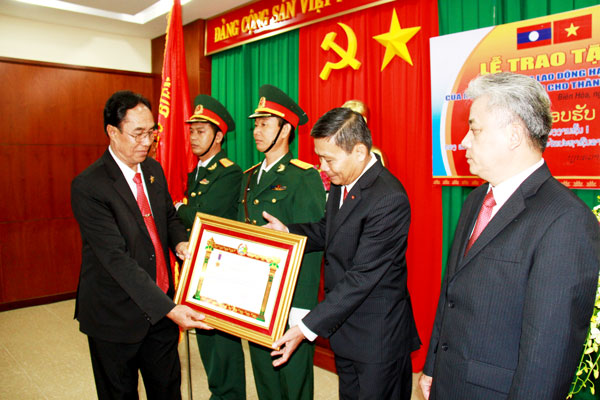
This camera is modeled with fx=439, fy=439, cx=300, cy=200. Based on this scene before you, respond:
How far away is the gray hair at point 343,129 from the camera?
64.0 inches

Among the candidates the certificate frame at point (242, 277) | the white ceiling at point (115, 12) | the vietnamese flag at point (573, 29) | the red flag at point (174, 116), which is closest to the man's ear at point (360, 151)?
the certificate frame at point (242, 277)

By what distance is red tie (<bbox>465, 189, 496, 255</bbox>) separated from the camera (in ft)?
3.99

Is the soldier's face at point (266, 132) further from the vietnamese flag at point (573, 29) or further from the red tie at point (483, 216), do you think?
the vietnamese flag at point (573, 29)

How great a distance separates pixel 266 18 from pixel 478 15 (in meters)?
2.04

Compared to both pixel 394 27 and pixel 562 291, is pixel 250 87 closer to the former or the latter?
pixel 394 27

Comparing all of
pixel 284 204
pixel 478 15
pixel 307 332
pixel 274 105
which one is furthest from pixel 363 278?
pixel 478 15

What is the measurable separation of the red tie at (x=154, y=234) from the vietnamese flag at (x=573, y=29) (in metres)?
2.20

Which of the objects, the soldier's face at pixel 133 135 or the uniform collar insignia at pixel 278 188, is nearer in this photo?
the soldier's face at pixel 133 135

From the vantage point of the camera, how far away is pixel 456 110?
2727 mm

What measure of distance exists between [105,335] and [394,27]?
270 cm

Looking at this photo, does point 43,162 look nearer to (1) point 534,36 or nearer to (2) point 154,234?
(2) point 154,234

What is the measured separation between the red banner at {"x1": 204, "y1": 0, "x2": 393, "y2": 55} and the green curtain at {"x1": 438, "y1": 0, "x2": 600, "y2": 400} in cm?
51

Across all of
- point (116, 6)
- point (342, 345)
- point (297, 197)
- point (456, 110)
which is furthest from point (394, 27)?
point (116, 6)

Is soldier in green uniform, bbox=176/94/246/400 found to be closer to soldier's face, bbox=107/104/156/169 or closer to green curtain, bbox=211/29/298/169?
soldier's face, bbox=107/104/156/169
